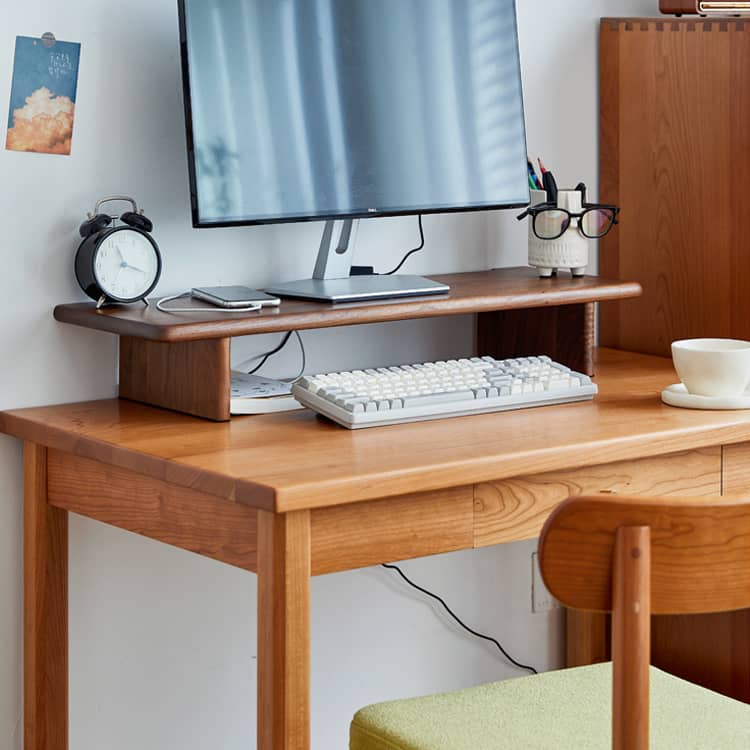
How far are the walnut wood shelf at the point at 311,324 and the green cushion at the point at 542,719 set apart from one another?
442 millimetres

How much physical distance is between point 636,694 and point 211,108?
3.12 ft

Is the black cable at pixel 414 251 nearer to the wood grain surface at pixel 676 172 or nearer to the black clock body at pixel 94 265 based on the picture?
the wood grain surface at pixel 676 172

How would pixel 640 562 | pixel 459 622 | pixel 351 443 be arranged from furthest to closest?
pixel 459 622
pixel 351 443
pixel 640 562

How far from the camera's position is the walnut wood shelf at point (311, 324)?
5.80 feet

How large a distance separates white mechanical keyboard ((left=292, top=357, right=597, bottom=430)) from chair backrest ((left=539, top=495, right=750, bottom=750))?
0.57 m

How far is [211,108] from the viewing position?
1.82 metres

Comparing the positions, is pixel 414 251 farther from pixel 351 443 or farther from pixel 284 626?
pixel 284 626

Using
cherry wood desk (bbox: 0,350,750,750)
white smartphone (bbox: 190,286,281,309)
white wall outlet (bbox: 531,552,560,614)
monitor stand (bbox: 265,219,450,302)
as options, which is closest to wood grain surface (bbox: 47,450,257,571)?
cherry wood desk (bbox: 0,350,750,750)

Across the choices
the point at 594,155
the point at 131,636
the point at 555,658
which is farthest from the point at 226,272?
the point at 555,658

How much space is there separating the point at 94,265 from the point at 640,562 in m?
0.91

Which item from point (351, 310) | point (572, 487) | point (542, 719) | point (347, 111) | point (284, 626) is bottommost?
point (542, 719)

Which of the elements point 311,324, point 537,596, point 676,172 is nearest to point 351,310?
point 311,324

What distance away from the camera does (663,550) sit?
1.20 m

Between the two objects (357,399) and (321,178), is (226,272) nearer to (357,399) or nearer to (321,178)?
(321,178)
